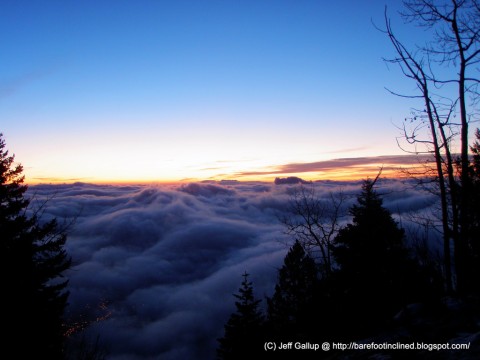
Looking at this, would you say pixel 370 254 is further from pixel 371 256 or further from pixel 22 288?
pixel 22 288

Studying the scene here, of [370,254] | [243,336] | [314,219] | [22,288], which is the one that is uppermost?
[314,219]

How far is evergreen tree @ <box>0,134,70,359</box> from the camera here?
12.1 metres

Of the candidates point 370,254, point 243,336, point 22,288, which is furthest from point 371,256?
point 22,288

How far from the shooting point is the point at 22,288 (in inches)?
503

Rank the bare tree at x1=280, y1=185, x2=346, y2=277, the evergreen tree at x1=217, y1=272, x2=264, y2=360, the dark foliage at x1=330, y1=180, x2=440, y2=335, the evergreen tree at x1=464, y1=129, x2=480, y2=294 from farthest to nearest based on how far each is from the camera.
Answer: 1. the evergreen tree at x1=217, y1=272, x2=264, y2=360
2. the dark foliage at x1=330, y1=180, x2=440, y2=335
3. the bare tree at x1=280, y1=185, x2=346, y2=277
4. the evergreen tree at x1=464, y1=129, x2=480, y2=294

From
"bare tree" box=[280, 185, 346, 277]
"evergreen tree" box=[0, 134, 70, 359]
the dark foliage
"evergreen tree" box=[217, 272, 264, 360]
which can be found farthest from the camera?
"evergreen tree" box=[217, 272, 264, 360]

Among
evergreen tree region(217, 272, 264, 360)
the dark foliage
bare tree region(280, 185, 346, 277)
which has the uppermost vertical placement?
bare tree region(280, 185, 346, 277)

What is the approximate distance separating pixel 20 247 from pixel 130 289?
20446 cm

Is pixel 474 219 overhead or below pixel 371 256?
overhead

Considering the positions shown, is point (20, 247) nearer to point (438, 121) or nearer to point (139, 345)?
point (438, 121)

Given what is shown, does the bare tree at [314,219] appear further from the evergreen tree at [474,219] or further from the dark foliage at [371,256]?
the evergreen tree at [474,219]

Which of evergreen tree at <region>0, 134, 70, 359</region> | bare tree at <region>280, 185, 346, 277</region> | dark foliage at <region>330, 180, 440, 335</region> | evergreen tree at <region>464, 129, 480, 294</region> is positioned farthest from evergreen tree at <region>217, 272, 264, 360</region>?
evergreen tree at <region>464, 129, 480, 294</region>

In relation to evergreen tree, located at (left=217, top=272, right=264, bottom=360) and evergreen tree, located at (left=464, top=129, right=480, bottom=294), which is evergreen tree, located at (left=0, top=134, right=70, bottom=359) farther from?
evergreen tree, located at (left=464, top=129, right=480, bottom=294)

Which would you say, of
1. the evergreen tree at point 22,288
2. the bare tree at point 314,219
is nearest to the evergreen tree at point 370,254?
the bare tree at point 314,219
